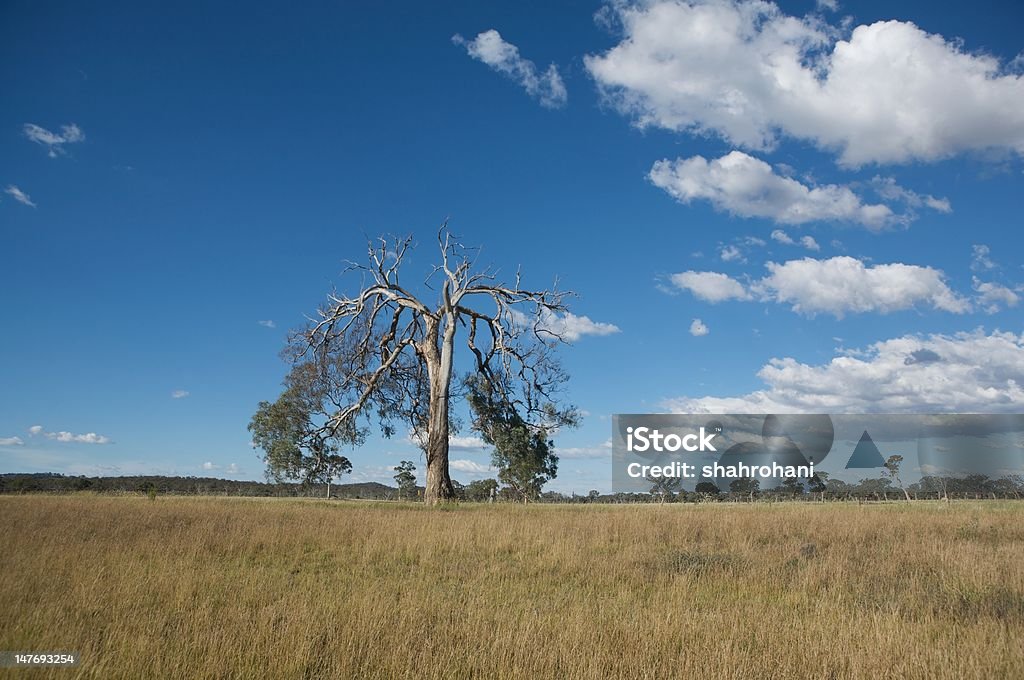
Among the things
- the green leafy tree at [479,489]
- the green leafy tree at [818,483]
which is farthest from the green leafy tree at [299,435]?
the green leafy tree at [818,483]

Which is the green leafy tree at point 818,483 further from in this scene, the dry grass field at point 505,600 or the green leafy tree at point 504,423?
the dry grass field at point 505,600

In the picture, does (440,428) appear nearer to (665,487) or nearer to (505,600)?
(505,600)

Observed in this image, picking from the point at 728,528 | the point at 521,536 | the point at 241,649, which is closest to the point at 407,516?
the point at 521,536

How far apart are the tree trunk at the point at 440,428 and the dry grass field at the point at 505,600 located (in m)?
11.5

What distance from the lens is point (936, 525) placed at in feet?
51.0

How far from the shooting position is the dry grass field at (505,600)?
17.9 ft

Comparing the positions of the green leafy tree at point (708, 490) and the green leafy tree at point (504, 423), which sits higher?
the green leafy tree at point (504, 423)

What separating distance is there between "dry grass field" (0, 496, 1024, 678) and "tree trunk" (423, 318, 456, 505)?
11495 mm

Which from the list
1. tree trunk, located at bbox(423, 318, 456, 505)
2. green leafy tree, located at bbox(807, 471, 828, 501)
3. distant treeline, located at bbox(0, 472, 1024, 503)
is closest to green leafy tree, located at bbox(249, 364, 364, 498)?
tree trunk, located at bbox(423, 318, 456, 505)

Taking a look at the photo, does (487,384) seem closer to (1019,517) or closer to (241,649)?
(1019,517)

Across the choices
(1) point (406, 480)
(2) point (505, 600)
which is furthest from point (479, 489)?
(2) point (505, 600)

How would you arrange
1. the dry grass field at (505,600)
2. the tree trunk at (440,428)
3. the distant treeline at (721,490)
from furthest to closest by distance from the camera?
1. the distant treeline at (721,490)
2. the tree trunk at (440,428)
3. the dry grass field at (505,600)

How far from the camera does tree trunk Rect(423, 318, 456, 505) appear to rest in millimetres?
26016

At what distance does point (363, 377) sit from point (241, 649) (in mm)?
23591
